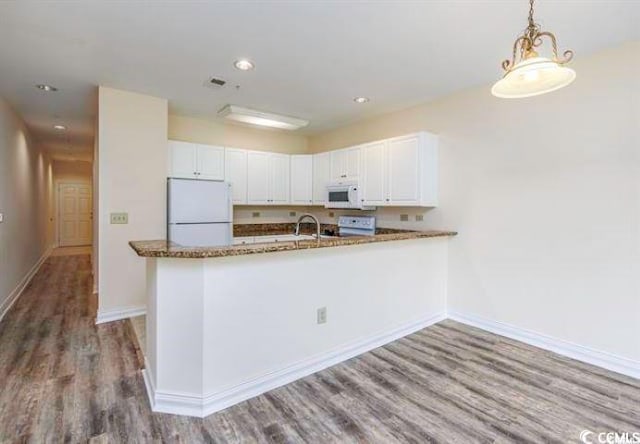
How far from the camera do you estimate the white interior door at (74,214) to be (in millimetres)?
9312

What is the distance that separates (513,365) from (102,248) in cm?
414

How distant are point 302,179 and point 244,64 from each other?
2590 mm

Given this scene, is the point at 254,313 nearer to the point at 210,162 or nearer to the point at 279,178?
the point at 210,162

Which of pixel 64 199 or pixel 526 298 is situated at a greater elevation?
pixel 64 199

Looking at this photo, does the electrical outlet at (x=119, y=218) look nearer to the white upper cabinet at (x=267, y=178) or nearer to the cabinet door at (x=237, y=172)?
the cabinet door at (x=237, y=172)

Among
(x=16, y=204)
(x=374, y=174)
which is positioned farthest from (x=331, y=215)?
(x=16, y=204)

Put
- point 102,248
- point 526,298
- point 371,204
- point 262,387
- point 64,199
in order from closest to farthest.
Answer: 1. point 262,387
2. point 526,298
3. point 102,248
4. point 371,204
5. point 64,199

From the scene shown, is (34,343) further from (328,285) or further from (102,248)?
(328,285)

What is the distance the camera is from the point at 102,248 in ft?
11.6

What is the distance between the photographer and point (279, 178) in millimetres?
5223

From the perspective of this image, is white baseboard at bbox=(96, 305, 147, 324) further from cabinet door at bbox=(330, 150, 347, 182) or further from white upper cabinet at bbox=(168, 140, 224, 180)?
cabinet door at bbox=(330, 150, 347, 182)

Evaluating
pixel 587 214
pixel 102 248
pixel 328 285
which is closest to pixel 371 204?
pixel 328 285

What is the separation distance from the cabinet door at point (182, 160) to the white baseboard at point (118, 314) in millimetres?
1691

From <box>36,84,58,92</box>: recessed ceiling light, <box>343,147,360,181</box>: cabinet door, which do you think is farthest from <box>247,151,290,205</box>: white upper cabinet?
<box>36,84,58,92</box>: recessed ceiling light
